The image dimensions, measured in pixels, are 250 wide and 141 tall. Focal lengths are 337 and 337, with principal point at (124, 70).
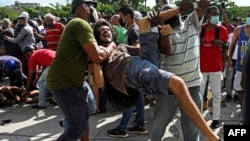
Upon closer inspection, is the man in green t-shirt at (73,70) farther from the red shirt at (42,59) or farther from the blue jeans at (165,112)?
the red shirt at (42,59)

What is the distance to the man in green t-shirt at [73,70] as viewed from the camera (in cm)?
323

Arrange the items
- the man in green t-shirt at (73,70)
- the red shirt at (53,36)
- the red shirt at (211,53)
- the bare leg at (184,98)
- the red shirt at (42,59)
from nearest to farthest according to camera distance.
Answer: the bare leg at (184,98) < the man in green t-shirt at (73,70) < the red shirt at (211,53) < the red shirt at (42,59) < the red shirt at (53,36)

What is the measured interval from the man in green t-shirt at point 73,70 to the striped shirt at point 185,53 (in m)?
0.60

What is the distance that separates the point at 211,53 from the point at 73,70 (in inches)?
96.0

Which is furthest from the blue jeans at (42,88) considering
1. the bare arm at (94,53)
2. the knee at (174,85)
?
the knee at (174,85)

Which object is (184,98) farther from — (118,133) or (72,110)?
(118,133)

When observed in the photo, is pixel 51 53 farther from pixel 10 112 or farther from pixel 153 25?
pixel 153 25

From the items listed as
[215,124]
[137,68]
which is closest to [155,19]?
[137,68]

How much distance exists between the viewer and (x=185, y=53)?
328 cm

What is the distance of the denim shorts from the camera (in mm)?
2746

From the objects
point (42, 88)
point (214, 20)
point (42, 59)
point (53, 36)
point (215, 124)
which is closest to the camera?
point (214, 20)

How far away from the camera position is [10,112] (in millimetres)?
6203

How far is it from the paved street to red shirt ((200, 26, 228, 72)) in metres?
0.90

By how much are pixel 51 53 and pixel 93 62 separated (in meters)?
3.19
